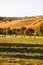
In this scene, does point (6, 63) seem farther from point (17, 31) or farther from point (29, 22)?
point (29, 22)

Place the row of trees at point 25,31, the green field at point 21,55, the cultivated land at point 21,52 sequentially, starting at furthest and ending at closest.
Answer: the row of trees at point 25,31 < the cultivated land at point 21,52 < the green field at point 21,55

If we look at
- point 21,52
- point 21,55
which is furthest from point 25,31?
point 21,55

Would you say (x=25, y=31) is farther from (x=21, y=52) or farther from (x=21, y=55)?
(x=21, y=55)

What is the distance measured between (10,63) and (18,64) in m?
0.71

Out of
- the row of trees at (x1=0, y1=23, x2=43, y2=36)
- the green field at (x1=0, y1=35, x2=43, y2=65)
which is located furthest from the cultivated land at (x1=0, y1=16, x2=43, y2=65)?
the row of trees at (x1=0, y1=23, x2=43, y2=36)

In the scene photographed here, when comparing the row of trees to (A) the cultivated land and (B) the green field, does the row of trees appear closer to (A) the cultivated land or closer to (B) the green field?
(A) the cultivated land

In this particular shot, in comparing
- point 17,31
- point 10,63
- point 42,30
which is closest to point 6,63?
point 10,63

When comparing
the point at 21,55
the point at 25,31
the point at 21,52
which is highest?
the point at 21,55

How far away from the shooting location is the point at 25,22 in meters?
95.8

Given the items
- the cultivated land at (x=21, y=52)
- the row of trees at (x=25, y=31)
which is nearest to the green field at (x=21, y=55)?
the cultivated land at (x=21, y=52)

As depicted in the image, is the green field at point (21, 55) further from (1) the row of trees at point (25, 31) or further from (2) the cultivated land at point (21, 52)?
(1) the row of trees at point (25, 31)

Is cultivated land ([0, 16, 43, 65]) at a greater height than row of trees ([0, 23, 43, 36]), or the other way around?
cultivated land ([0, 16, 43, 65])

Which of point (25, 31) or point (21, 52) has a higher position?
point (21, 52)

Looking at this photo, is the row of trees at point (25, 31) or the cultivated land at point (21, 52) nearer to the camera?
the cultivated land at point (21, 52)
